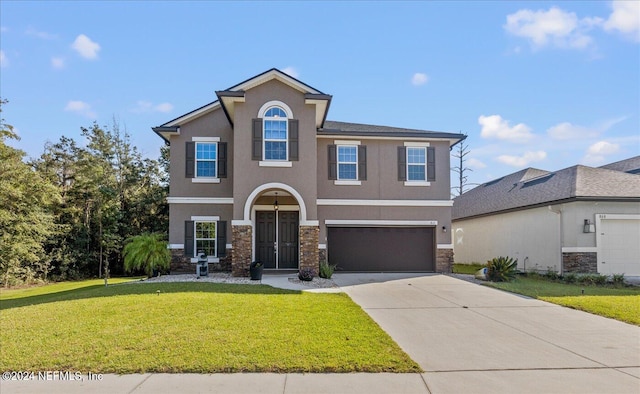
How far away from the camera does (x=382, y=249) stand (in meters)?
16.8

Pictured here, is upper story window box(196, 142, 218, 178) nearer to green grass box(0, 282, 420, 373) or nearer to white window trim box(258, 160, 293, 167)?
white window trim box(258, 160, 293, 167)

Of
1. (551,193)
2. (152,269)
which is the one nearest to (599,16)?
(551,193)

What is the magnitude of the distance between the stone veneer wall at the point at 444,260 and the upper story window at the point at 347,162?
15.7 ft

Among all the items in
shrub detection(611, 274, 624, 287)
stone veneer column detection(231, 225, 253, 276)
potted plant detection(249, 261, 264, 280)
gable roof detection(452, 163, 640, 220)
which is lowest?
shrub detection(611, 274, 624, 287)

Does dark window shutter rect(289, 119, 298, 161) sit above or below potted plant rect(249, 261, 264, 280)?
above

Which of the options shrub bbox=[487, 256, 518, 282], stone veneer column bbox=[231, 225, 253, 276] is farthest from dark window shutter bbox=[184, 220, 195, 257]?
shrub bbox=[487, 256, 518, 282]

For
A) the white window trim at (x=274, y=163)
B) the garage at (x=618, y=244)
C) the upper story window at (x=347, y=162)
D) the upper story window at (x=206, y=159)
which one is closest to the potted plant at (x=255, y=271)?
the white window trim at (x=274, y=163)

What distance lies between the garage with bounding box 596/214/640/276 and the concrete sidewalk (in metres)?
7.62

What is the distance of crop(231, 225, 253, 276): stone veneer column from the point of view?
1366 centimetres

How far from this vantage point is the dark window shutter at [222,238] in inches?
621

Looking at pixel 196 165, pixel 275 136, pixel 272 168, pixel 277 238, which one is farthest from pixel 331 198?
pixel 196 165

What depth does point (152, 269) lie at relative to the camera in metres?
14.9

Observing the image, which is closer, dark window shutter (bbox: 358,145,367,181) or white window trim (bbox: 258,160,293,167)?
white window trim (bbox: 258,160,293,167)

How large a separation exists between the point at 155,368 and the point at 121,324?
91.6 inches
